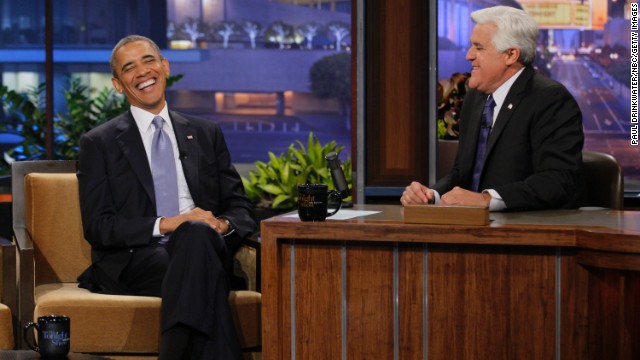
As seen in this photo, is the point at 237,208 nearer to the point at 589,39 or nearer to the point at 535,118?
the point at 535,118

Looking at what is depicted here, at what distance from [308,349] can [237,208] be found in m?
0.94

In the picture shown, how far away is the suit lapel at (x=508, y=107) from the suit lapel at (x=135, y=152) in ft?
4.06

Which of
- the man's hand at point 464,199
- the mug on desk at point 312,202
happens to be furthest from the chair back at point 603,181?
the mug on desk at point 312,202

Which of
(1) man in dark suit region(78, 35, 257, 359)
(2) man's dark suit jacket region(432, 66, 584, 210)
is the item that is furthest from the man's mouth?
(2) man's dark suit jacket region(432, 66, 584, 210)

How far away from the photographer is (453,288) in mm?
2889

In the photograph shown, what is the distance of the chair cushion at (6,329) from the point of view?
11.3 ft

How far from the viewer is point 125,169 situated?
3.70 metres

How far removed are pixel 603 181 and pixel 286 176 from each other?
8.44 feet

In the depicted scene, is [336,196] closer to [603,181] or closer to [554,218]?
[554,218]

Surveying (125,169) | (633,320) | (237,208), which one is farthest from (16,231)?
(633,320)

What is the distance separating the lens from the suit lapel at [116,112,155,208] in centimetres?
367

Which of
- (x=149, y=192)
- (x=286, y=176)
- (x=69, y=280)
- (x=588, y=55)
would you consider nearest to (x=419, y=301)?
(x=149, y=192)

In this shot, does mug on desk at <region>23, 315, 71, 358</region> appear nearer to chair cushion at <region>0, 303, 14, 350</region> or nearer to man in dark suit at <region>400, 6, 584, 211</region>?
chair cushion at <region>0, 303, 14, 350</region>

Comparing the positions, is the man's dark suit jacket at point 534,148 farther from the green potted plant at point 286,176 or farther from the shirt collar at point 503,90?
the green potted plant at point 286,176
